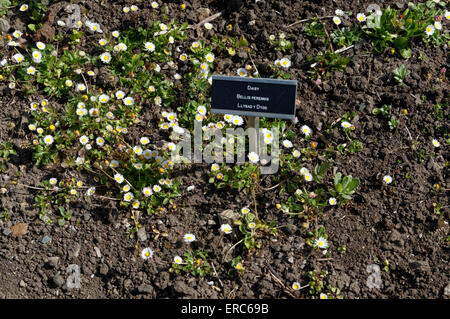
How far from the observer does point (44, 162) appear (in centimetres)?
409

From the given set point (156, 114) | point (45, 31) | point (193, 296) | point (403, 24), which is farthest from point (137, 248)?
point (403, 24)

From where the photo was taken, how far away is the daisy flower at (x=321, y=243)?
370 centimetres

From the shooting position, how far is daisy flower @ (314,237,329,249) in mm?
3697

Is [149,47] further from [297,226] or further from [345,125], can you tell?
[297,226]


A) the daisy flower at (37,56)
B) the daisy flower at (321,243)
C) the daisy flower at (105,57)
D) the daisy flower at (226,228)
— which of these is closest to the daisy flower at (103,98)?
the daisy flower at (105,57)

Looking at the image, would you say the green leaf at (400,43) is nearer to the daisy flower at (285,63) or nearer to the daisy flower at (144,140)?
the daisy flower at (285,63)

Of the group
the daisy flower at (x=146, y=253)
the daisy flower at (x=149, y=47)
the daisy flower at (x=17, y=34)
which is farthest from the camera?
the daisy flower at (x=17, y=34)

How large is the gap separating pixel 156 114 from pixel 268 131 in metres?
0.96

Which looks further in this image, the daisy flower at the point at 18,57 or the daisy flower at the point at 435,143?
the daisy flower at the point at 18,57

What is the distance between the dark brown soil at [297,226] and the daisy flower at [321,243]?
0.26ft

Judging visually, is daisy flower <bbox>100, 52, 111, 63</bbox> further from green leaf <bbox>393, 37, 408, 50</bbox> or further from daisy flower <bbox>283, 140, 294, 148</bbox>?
green leaf <bbox>393, 37, 408, 50</bbox>

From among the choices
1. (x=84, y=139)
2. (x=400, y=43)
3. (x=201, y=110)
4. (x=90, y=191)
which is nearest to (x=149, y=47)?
(x=201, y=110)

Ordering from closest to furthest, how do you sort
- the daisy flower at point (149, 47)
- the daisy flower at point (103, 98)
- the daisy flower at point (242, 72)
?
the daisy flower at point (103, 98) < the daisy flower at point (242, 72) < the daisy flower at point (149, 47)

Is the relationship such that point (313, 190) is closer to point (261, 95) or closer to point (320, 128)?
point (320, 128)
